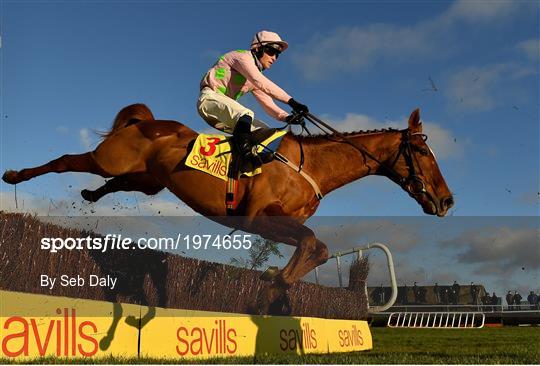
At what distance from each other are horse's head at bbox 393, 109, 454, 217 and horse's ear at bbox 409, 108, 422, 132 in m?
0.09

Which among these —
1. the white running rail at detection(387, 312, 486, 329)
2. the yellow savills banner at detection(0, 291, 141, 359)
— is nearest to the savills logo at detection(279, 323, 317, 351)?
the yellow savills banner at detection(0, 291, 141, 359)

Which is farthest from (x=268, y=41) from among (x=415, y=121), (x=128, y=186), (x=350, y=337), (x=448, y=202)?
(x=350, y=337)

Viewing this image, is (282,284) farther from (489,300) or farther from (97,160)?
(489,300)

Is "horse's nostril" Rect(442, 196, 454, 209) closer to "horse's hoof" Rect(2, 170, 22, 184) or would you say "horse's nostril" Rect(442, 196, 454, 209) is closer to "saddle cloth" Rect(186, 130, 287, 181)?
→ "saddle cloth" Rect(186, 130, 287, 181)

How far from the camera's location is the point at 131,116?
296 inches

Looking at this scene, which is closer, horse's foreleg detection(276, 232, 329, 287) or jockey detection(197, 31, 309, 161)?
horse's foreleg detection(276, 232, 329, 287)

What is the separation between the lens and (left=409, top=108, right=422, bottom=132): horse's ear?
7.27m

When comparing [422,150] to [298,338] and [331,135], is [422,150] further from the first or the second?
[298,338]

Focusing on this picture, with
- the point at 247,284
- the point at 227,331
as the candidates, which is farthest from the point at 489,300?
the point at 227,331

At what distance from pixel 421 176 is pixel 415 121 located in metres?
0.72

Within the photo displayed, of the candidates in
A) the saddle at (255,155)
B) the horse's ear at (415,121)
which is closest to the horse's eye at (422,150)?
the horse's ear at (415,121)

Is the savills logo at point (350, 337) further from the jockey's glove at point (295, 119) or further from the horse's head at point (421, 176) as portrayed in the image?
the jockey's glove at point (295, 119)

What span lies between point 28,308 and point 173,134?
8.45 feet

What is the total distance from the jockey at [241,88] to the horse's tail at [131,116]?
121 cm
